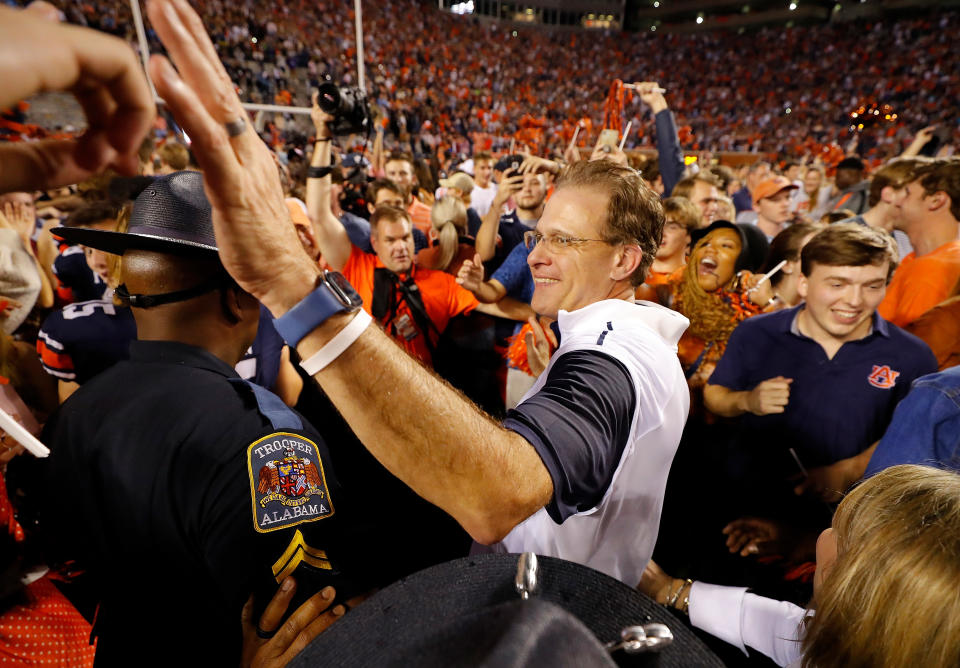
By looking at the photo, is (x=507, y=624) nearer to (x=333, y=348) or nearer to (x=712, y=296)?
(x=333, y=348)

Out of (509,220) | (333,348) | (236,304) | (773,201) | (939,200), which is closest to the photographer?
(333,348)

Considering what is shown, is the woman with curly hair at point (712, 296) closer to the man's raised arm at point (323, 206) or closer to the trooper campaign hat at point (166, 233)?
the man's raised arm at point (323, 206)

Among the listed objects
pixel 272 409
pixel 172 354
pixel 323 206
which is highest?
pixel 323 206

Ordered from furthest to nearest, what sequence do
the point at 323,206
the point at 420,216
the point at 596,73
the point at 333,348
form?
the point at 596,73, the point at 420,216, the point at 323,206, the point at 333,348

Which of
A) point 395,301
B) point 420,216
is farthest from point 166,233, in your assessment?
point 420,216

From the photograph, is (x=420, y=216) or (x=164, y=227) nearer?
(x=164, y=227)

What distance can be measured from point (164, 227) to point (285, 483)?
2.75ft

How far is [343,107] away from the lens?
3117 mm

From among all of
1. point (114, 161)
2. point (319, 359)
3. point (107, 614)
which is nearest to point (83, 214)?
point (107, 614)

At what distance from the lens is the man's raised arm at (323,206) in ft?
10.5

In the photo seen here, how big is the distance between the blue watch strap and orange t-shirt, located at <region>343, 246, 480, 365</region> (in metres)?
2.49

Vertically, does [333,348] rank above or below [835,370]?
above

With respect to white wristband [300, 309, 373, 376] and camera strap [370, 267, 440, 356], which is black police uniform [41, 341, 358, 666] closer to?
white wristband [300, 309, 373, 376]

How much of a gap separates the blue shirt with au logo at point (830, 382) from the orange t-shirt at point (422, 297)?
1935 mm
